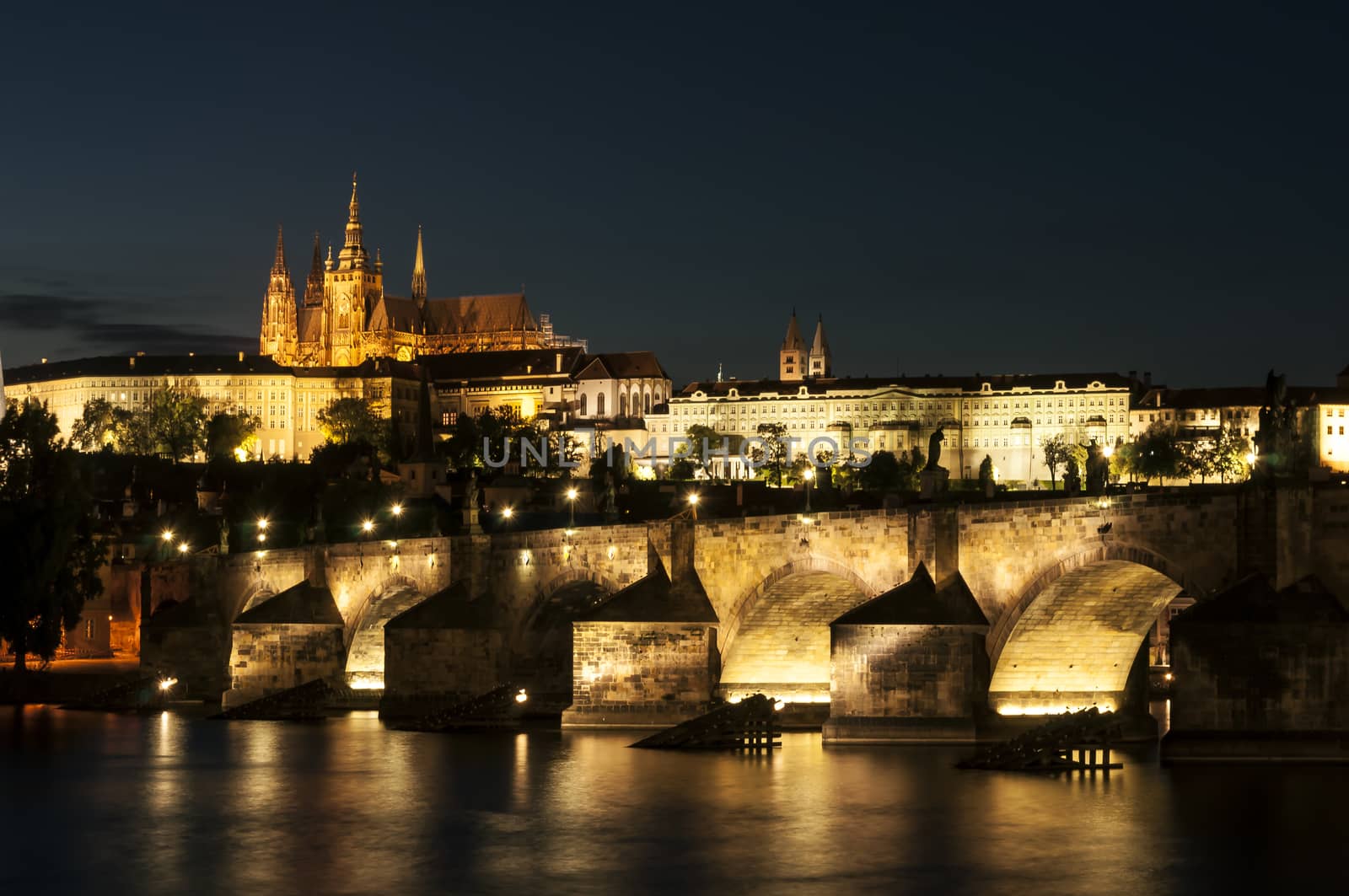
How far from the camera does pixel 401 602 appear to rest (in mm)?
70312

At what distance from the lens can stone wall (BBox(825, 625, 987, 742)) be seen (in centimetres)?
4650

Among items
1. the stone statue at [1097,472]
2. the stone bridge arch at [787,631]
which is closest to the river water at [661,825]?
the stone bridge arch at [787,631]

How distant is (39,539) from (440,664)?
1481 centimetres

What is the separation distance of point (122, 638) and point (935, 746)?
5450 centimetres

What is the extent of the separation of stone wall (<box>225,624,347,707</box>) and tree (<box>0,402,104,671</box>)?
5.74 meters

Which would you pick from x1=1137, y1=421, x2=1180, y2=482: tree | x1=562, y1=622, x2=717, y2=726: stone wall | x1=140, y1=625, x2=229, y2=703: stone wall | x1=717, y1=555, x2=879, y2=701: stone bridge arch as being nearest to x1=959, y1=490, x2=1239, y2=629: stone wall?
x1=717, y1=555, x2=879, y2=701: stone bridge arch

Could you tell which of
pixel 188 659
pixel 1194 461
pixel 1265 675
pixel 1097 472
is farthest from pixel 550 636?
pixel 1194 461

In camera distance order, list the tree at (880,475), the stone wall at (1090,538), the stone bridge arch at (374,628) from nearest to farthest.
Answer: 1. the stone wall at (1090,538)
2. the stone bridge arch at (374,628)
3. the tree at (880,475)

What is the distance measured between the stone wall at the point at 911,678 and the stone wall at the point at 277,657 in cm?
2600

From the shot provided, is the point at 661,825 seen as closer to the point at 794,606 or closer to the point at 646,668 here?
the point at 646,668

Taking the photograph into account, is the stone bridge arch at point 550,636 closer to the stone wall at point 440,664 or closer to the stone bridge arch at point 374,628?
the stone wall at point 440,664

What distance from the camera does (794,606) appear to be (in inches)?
2172

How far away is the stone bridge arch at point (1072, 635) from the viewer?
46.6 metres

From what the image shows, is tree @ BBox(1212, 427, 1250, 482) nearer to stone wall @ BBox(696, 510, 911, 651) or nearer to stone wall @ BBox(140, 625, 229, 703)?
stone wall @ BBox(140, 625, 229, 703)
